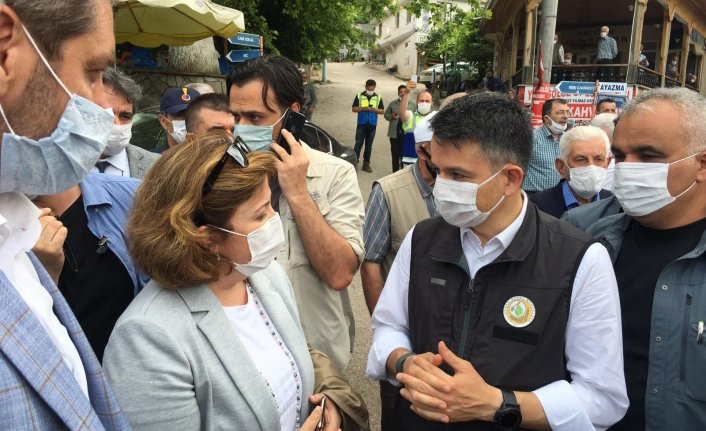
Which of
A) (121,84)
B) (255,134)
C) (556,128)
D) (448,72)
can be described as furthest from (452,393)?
(448,72)

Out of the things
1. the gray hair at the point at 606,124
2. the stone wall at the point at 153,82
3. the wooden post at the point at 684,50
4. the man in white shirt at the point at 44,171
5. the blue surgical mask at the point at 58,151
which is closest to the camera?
the man in white shirt at the point at 44,171

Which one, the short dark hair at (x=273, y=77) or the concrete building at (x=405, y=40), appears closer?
the short dark hair at (x=273, y=77)

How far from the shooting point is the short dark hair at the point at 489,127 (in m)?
1.97

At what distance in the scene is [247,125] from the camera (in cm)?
269

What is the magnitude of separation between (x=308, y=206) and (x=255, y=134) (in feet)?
1.81

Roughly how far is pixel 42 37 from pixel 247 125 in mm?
1622

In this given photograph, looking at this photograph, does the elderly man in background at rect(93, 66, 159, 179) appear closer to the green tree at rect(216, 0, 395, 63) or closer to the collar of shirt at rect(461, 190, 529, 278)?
the collar of shirt at rect(461, 190, 529, 278)

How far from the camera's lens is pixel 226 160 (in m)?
1.78

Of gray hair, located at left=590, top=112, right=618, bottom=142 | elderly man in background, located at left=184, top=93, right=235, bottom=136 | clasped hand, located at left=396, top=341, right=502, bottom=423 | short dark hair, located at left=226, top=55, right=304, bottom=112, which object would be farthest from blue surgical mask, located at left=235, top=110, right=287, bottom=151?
gray hair, located at left=590, top=112, right=618, bottom=142

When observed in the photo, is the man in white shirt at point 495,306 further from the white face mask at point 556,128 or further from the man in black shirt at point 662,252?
the white face mask at point 556,128

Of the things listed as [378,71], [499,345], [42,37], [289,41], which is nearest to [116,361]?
[42,37]

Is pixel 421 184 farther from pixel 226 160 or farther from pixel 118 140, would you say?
pixel 118 140

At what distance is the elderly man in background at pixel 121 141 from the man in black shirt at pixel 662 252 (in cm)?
262

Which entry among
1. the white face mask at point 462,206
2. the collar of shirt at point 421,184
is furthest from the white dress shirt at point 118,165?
the white face mask at point 462,206
